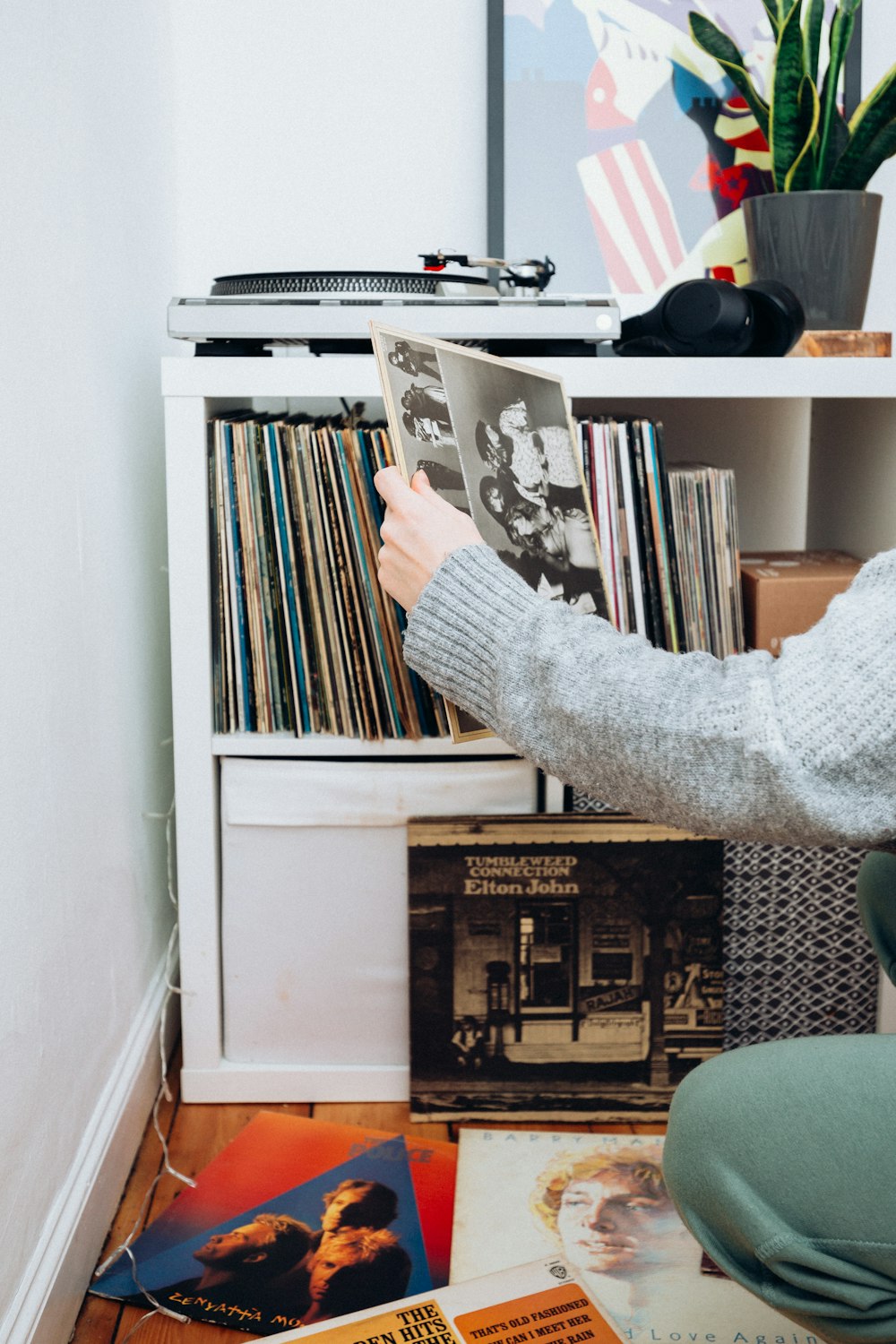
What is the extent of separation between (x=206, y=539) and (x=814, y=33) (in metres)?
1.00

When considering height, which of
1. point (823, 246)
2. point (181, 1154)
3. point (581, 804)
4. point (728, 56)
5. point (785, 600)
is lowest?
point (181, 1154)

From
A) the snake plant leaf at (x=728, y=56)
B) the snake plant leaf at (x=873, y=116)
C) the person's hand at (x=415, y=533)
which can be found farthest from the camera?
the snake plant leaf at (x=728, y=56)

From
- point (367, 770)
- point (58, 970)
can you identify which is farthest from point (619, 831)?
point (58, 970)

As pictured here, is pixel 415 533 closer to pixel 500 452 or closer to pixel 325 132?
pixel 500 452

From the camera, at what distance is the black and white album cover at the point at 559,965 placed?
1.25m

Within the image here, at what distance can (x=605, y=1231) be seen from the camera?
3.47 ft

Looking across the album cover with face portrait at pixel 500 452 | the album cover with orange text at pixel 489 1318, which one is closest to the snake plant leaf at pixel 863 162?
the album cover with face portrait at pixel 500 452

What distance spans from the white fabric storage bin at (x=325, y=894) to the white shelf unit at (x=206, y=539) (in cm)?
2

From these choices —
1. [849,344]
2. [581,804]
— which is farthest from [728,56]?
[581,804]

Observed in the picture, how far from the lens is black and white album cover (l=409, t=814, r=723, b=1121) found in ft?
4.11

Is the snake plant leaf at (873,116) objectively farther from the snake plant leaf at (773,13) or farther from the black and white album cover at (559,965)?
the black and white album cover at (559,965)

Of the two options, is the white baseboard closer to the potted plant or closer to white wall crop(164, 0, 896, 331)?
white wall crop(164, 0, 896, 331)

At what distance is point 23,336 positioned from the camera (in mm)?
875

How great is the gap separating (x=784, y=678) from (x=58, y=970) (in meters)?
0.67
